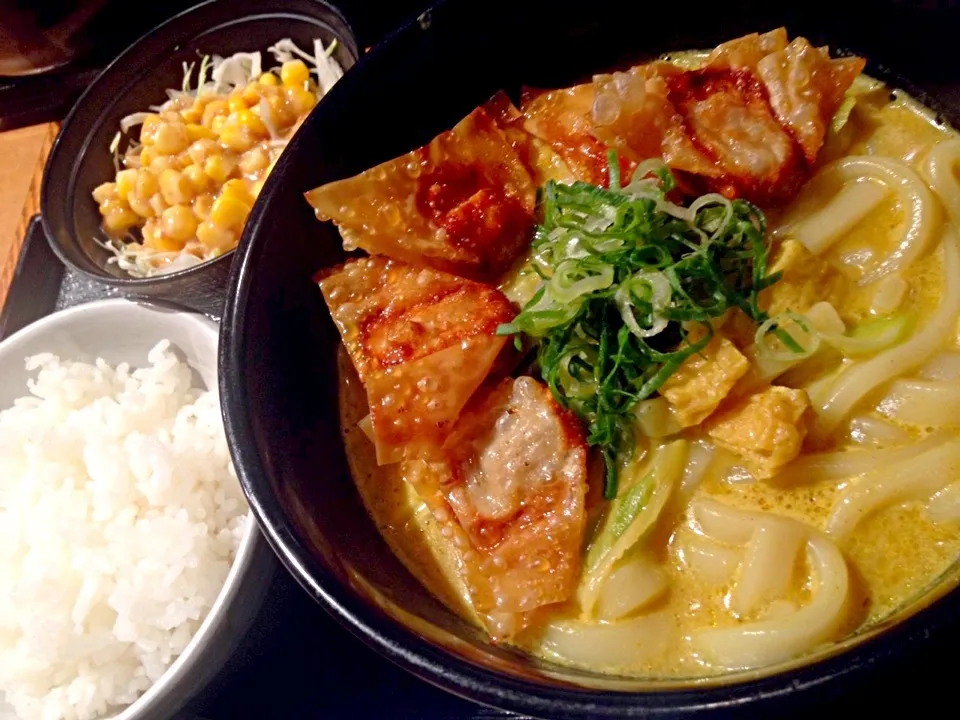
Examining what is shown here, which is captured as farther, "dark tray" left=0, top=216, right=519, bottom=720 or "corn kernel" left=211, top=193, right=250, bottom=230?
"corn kernel" left=211, top=193, right=250, bottom=230

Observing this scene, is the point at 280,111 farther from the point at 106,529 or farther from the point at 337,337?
the point at 106,529

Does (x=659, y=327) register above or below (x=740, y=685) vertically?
above

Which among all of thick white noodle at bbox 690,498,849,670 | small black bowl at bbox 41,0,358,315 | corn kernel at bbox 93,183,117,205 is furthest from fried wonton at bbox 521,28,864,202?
corn kernel at bbox 93,183,117,205

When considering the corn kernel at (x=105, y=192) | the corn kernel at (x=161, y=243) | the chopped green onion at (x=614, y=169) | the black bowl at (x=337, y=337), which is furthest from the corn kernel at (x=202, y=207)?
the chopped green onion at (x=614, y=169)

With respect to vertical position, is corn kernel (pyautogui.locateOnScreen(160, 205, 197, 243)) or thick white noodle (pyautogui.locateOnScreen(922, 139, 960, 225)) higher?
thick white noodle (pyautogui.locateOnScreen(922, 139, 960, 225))

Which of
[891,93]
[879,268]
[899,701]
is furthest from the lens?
[891,93]

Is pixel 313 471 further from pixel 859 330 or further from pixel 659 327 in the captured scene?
pixel 859 330

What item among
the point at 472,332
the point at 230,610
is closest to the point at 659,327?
the point at 472,332

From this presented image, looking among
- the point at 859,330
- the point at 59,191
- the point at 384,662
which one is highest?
the point at 859,330

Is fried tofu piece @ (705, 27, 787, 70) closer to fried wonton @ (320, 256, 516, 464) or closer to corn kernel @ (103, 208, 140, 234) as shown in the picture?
fried wonton @ (320, 256, 516, 464)
